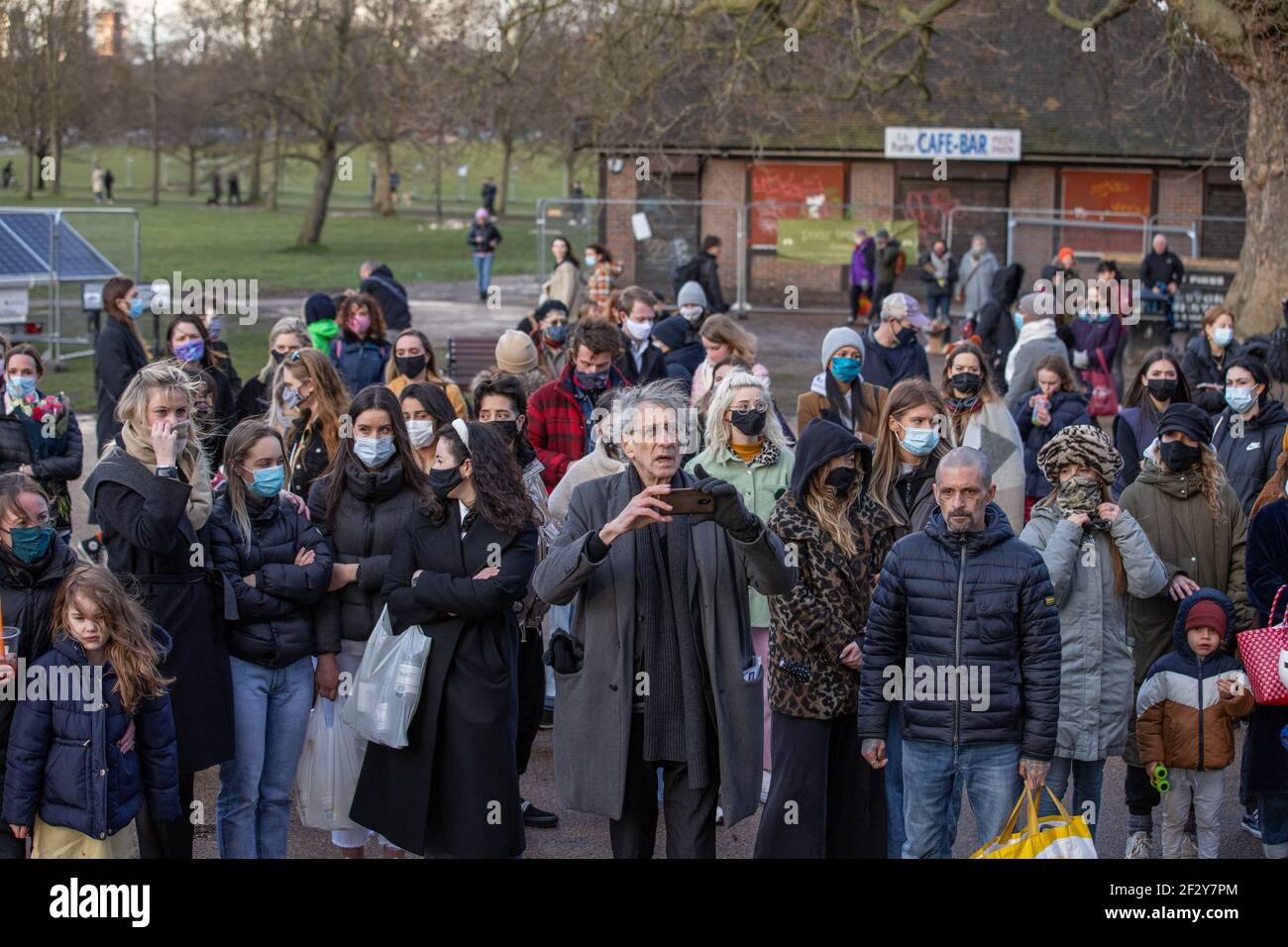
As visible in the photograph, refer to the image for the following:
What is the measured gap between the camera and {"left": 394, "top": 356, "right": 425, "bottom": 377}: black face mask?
32.1 feet

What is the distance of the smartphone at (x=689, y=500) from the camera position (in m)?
5.23

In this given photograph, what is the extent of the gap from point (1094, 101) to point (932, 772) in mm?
28502

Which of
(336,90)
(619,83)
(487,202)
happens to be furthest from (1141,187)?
(487,202)

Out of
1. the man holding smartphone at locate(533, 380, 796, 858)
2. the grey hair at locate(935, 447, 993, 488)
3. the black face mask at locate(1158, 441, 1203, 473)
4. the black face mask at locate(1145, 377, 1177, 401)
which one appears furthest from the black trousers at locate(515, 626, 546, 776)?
the black face mask at locate(1145, 377, 1177, 401)

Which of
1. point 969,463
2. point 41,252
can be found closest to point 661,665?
point 969,463

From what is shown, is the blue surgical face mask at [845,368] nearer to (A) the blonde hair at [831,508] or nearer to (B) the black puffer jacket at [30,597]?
(A) the blonde hair at [831,508]

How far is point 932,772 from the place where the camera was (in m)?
5.83

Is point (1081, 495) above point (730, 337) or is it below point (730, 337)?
below

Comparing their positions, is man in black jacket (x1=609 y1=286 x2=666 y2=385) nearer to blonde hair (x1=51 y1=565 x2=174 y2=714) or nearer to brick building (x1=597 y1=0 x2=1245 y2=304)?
blonde hair (x1=51 y1=565 x2=174 y2=714)

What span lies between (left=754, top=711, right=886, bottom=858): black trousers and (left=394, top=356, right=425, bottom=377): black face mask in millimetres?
4376

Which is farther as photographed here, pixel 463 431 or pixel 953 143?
pixel 953 143

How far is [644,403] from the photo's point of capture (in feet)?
18.5

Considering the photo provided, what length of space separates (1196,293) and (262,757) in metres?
20.6

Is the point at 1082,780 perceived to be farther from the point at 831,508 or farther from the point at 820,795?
the point at 831,508
